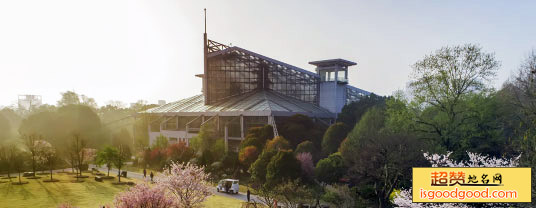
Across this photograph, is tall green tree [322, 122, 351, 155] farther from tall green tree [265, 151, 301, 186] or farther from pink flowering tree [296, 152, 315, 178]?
tall green tree [265, 151, 301, 186]

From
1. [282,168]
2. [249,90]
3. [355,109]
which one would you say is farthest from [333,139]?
[249,90]

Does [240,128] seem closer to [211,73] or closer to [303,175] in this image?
[211,73]

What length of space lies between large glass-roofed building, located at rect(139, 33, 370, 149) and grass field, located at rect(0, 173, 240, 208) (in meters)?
23.2

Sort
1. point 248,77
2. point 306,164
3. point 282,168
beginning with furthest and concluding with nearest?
point 248,77
point 306,164
point 282,168

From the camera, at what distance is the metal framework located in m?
68.3

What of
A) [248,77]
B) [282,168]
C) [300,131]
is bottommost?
[282,168]

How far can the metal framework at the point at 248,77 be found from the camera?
68312mm

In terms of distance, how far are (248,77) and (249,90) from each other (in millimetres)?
2930

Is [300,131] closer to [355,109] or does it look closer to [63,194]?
[355,109]

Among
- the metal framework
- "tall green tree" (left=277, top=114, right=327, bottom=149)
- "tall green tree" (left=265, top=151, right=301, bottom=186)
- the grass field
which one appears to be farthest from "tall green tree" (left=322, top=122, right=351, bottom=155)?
the metal framework

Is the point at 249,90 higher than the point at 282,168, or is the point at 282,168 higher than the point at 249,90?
the point at 249,90

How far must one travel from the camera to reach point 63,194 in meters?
33.2

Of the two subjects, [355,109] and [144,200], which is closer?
[144,200]

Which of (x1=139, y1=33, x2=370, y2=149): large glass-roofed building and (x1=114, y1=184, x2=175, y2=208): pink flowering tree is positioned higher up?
(x1=139, y1=33, x2=370, y2=149): large glass-roofed building
